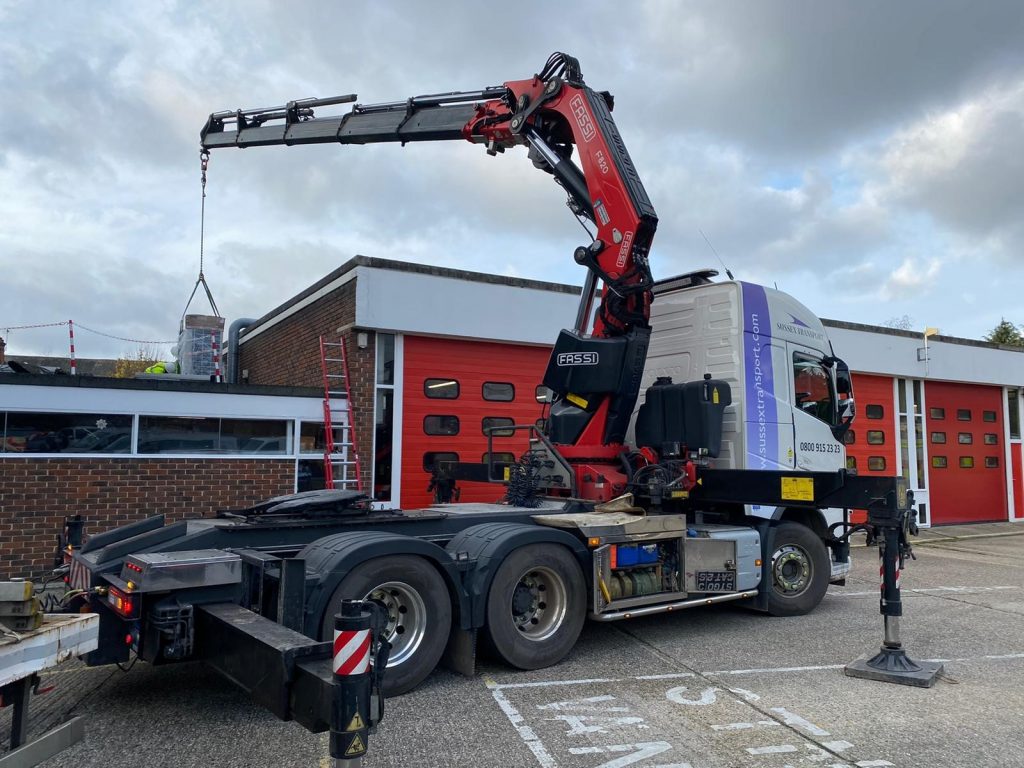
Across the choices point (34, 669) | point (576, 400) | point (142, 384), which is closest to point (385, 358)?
point (142, 384)

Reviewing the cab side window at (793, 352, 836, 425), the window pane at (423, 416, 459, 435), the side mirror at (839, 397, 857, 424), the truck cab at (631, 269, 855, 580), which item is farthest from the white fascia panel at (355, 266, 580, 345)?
the side mirror at (839, 397, 857, 424)

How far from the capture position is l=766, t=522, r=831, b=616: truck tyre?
7812 millimetres

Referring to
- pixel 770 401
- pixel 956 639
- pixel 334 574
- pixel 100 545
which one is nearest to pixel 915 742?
pixel 956 639

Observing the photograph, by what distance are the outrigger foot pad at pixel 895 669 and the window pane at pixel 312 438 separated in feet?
24.9

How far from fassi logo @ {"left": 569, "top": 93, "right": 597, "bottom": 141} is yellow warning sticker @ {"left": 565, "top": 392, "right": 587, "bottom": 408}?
8.83 feet

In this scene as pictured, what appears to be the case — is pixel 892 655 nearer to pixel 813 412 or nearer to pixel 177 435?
pixel 813 412

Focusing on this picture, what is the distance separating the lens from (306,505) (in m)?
5.70

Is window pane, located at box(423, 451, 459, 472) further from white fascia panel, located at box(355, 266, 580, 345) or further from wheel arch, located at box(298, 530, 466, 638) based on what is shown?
wheel arch, located at box(298, 530, 466, 638)

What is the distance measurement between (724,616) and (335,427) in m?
6.07

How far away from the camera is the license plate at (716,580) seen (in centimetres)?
709

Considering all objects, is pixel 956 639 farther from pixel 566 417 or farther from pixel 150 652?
pixel 150 652

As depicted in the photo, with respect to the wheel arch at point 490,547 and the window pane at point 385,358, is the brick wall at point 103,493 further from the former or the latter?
the wheel arch at point 490,547

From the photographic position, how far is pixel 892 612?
5930 mm

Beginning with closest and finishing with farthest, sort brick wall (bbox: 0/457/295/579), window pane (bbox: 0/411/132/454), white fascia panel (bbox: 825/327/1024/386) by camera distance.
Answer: brick wall (bbox: 0/457/295/579)
window pane (bbox: 0/411/132/454)
white fascia panel (bbox: 825/327/1024/386)
